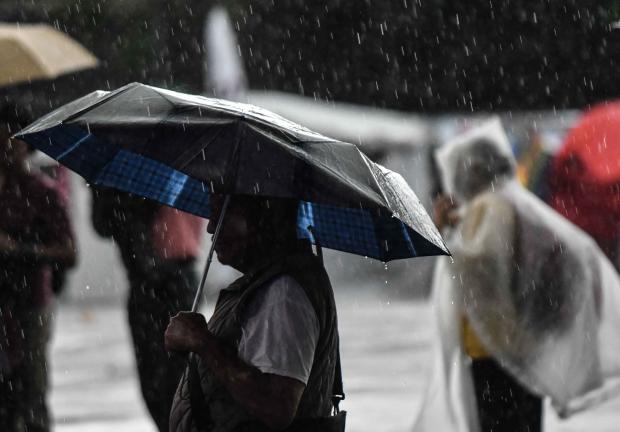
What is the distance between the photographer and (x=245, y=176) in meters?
3.11

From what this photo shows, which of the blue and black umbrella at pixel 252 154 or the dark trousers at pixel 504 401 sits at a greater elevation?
the blue and black umbrella at pixel 252 154

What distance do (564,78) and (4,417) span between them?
3.39 meters

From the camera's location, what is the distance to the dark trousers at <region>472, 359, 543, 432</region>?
6.54 metres

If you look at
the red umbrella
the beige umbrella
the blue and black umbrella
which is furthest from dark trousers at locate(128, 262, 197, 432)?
the blue and black umbrella

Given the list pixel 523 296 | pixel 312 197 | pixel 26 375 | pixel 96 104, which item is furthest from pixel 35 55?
pixel 312 197

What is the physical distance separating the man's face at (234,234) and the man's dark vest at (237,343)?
76 mm

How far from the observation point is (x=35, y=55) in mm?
6941

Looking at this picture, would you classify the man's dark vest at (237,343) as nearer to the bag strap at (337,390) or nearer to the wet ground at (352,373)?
the bag strap at (337,390)

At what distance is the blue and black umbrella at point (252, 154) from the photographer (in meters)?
3.11

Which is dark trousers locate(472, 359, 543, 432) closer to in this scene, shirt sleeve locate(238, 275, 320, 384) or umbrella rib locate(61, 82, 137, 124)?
shirt sleeve locate(238, 275, 320, 384)

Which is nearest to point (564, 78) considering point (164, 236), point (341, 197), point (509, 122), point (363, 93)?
point (509, 122)

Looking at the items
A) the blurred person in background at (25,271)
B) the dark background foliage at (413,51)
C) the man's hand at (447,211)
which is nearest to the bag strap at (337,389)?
the blurred person in background at (25,271)

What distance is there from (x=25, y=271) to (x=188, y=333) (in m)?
3.05

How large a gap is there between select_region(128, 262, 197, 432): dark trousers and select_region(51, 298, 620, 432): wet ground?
156 centimetres
